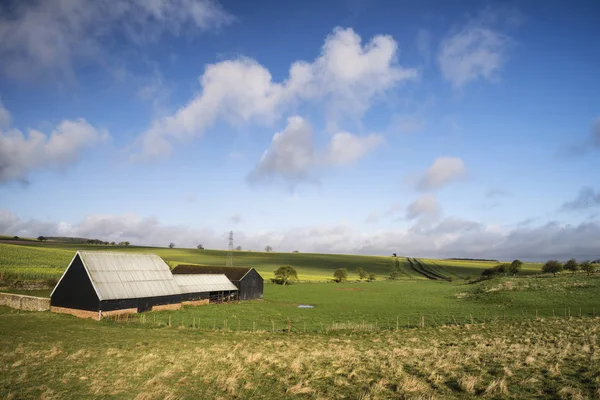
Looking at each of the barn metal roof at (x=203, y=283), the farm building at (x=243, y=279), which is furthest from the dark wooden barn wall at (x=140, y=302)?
the farm building at (x=243, y=279)

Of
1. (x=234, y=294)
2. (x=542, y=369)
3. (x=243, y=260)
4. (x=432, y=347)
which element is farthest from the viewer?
(x=243, y=260)

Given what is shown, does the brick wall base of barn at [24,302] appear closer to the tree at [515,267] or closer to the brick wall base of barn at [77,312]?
the brick wall base of barn at [77,312]

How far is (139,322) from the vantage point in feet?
124

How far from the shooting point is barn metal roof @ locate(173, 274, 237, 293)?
55556mm

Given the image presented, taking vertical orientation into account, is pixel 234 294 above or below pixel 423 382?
below

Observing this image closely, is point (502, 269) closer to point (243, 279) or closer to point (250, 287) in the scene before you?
point (250, 287)

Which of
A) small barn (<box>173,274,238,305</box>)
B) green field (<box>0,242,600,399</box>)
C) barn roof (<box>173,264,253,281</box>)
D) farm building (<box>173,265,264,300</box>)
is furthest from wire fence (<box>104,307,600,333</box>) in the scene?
barn roof (<box>173,264,253,281</box>)

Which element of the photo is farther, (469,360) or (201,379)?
(469,360)

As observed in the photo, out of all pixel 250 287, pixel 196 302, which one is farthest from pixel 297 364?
pixel 250 287

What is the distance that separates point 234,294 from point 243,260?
9559 centimetres

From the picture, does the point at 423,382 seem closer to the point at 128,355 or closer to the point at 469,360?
the point at 469,360

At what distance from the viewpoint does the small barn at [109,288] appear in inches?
1607

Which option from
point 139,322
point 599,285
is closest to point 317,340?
point 139,322

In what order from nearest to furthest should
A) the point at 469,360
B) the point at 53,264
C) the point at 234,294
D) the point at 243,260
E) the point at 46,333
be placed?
the point at 469,360
the point at 46,333
the point at 234,294
the point at 53,264
the point at 243,260
